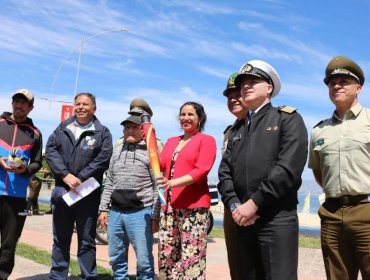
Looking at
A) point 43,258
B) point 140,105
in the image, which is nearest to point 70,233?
point 140,105

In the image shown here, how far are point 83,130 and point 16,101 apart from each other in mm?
860

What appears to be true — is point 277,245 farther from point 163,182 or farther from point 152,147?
point 152,147

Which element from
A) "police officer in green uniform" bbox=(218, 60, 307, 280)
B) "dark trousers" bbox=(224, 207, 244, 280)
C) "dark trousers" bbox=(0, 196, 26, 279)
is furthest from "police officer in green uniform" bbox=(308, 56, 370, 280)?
"dark trousers" bbox=(0, 196, 26, 279)

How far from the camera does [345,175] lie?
3432 millimetres

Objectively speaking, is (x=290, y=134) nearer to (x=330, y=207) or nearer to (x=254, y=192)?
(x=254, y=192)

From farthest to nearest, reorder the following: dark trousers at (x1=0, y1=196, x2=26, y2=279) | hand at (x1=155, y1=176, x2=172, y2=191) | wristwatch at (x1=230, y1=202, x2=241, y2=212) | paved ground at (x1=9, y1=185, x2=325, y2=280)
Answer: paved ground at (x1=9, y1=185, x2=325, y2=280)
dark trousers at (x1=0, y1=196, x2=26, y2=279)
hand at (x1=155, y1=176, x2=172, y2=191)
wristwatch at (x1=230, y1=202, x2=241, y2=212)

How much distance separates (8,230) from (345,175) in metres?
3.58

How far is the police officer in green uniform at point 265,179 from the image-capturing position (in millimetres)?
2965

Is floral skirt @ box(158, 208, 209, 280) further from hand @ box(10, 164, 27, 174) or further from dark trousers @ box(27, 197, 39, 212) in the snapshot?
dark trousers @ box(27, 197, 39, 212)

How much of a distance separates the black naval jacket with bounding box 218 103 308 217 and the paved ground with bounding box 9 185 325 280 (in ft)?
10.5

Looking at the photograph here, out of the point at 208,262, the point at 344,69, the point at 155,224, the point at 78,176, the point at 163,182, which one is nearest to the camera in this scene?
the point at 344,69

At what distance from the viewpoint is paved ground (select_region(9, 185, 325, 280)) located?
5875 millimetres

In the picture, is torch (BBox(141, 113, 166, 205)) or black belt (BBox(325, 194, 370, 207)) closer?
black belt (BBox(325, 194, 370, 207))

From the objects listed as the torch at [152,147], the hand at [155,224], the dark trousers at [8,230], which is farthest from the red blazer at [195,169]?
the dark trousers at [8,230]
